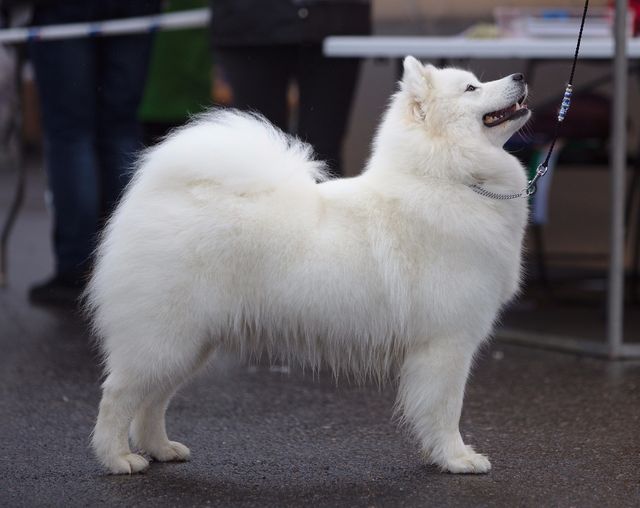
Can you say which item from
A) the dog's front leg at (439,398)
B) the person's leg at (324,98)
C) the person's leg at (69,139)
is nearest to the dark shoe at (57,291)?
the person's leg at (69,139)

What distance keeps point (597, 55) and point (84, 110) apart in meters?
2.87

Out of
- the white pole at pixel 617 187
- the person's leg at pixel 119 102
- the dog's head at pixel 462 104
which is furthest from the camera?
the person's leg at pixel 119 102

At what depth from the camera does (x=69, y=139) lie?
653 centimetres

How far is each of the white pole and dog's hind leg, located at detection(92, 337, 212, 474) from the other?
8.15 ft

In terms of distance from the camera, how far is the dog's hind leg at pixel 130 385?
11.5 feet

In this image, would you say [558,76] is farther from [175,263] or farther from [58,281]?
[175,263]

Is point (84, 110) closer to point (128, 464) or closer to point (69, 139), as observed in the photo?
point (69, 139)

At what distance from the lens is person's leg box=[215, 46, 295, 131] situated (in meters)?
6.10

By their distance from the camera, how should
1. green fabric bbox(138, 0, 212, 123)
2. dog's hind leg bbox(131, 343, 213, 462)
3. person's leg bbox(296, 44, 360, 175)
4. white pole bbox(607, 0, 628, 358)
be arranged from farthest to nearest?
green fabric bbox(138, 0, 212, 123) → person's leg bbox(296, 44, 360, 175) → white pole bbox(607, 0, 628, 358) → dog's hind leg bbox(131, 343, 213, 462)

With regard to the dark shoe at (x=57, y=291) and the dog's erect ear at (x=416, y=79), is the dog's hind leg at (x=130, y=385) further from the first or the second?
the dark shoe at (x=57, y=291)

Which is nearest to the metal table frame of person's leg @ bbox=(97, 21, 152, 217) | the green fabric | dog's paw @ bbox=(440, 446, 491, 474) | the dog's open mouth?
person's leg @ bbox=(97, 21, 152, 217)

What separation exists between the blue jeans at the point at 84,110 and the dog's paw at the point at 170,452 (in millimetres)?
A: 2706

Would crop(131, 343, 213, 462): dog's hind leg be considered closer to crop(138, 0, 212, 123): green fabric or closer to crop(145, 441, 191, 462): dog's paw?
crop(145, 441, 191, 462): dog's paw

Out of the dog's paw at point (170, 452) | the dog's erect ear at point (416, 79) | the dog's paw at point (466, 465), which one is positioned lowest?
the dog's paw at point (170, 452)
